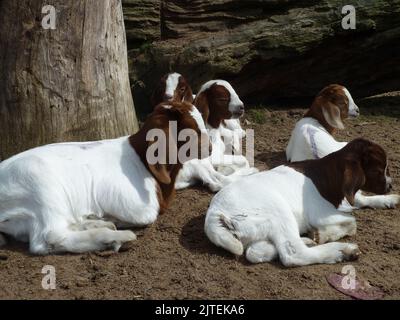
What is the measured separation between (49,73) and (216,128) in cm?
203

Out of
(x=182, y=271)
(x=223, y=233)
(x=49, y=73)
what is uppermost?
(x=49, y=73)

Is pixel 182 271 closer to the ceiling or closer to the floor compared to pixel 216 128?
closer to the floor

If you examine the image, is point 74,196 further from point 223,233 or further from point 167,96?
point 167,96

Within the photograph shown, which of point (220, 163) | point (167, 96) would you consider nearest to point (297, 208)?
point (220, 163)

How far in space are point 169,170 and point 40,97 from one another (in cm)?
137

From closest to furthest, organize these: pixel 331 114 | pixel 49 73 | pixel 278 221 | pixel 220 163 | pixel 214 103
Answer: pixel 278 221
pixel 49 73
pixel 220 163
pixel 331 114
pixel 214 103

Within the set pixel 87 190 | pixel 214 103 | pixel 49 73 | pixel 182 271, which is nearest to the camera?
pixel 182 271

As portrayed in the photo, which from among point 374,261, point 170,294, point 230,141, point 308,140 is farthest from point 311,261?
point 230,141

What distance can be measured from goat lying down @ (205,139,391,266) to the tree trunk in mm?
1639

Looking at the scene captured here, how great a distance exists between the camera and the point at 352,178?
5133 mm

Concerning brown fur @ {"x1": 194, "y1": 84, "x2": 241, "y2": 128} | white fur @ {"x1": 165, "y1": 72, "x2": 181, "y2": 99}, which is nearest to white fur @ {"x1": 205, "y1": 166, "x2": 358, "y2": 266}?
brown fur @ {"x1": 194, "y1": 84, "x2": 241, "y2": 128}

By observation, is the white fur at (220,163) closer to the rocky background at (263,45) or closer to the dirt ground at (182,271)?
the dirt ground at (182,271)

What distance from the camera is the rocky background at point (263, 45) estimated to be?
8531 mm

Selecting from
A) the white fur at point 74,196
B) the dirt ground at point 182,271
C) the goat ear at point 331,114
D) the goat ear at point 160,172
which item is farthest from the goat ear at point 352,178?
the goat ear at point 331,114
